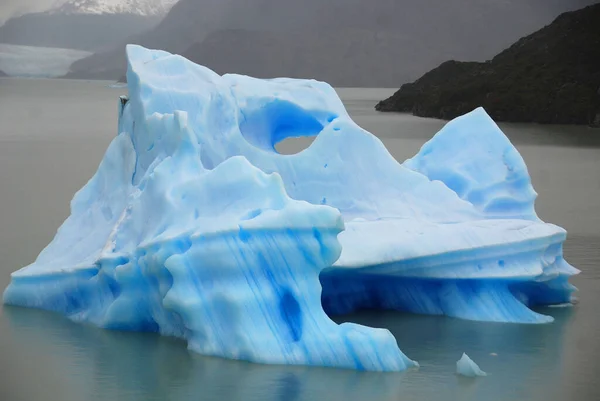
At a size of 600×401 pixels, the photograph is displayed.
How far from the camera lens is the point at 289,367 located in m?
8.92

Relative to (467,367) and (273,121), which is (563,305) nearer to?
(467,367)

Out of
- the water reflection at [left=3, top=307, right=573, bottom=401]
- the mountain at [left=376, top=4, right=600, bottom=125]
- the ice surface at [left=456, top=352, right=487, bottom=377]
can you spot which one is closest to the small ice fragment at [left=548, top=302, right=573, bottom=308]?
the water reflection at [left=3, top=307, right=573, bottom=401]

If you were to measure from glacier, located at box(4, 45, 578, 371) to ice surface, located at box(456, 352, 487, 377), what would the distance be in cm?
39

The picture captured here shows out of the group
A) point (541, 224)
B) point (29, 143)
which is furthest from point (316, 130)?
point (29, 143)

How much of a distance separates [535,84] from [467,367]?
49925 millimetres

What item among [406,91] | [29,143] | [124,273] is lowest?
[406,91]

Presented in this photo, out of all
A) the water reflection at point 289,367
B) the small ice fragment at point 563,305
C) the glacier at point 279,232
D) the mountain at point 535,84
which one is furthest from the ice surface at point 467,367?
the mountain at point 535,84

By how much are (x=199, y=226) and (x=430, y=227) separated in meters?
2.57

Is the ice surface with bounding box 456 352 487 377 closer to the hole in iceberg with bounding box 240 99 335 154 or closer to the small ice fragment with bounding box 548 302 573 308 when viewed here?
the small ice fragment with bounding box 548 302 573 308

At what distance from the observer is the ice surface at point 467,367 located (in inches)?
355

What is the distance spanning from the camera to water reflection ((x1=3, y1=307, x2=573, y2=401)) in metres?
8.61

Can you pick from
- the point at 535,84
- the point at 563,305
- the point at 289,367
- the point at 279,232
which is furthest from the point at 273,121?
the point at 535,84

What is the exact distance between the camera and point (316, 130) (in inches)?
510

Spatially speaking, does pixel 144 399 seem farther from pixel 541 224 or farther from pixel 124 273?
pixel 541 224
